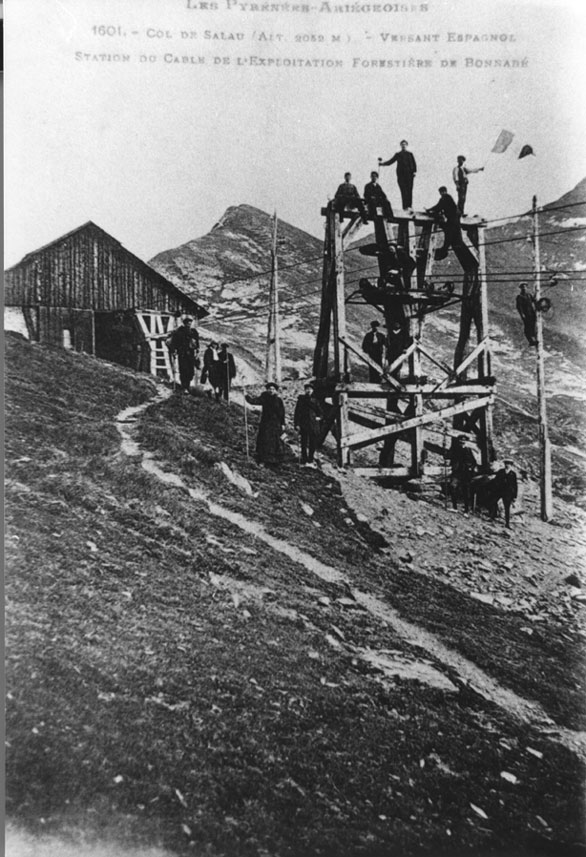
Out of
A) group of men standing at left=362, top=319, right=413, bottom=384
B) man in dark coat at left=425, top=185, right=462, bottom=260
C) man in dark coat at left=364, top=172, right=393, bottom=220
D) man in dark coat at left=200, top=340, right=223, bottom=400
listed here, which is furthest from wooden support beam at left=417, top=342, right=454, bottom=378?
man in dark coat at left=200, top=340, right=223, bottom=400

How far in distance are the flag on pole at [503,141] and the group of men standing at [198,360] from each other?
2.52 meters

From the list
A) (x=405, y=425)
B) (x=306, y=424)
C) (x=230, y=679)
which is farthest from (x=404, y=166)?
(x=230, y=679)

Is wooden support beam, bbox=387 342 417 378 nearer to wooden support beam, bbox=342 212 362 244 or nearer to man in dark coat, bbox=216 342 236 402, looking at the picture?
wooden support beam, bbox=342 212 362 244

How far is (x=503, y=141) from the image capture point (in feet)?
14.3

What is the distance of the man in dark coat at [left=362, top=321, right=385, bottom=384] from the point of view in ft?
15.7

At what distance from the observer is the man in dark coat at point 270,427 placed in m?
4.60

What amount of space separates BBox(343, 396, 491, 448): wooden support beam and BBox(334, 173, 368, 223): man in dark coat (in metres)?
1.63

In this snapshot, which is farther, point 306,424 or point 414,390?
point 414,390

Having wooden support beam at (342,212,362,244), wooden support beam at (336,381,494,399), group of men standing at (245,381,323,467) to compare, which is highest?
wooden support beam at (342,212,362,244)

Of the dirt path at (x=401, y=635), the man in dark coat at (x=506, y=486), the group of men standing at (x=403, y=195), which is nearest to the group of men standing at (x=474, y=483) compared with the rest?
the man in dark coat at (x=506, y=486)

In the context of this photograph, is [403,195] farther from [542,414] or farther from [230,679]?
[230,679]

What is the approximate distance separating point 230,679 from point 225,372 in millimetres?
2366

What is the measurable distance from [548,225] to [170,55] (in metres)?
3.03

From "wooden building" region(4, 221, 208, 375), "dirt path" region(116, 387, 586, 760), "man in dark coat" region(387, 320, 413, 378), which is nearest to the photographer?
"dirt path" region(116, 387, 586, 760)
